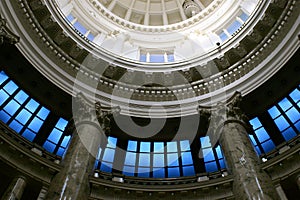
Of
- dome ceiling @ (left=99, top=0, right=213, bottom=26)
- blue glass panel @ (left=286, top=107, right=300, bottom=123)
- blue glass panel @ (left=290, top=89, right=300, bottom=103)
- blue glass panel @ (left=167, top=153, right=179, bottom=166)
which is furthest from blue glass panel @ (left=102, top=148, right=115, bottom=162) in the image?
dome ceiling @ (left=99, top=0, right=213, bottom=26)

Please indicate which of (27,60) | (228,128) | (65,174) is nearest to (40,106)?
(27,60)

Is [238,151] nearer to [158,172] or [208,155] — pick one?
[208,155]

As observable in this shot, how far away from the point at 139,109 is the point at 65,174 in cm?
692

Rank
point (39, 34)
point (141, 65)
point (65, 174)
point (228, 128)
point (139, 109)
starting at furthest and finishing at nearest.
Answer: point (141, 65) < point (139, 109) < point (39, 34) < point (228, 128) < point (65, 174)

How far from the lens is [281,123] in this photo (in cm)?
1489

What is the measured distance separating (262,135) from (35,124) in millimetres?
10899

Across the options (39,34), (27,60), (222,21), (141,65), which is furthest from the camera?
(222,21)

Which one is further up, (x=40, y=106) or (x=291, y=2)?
(x=291, y=2)

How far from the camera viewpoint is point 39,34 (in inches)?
629

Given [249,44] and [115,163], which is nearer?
[115,163]

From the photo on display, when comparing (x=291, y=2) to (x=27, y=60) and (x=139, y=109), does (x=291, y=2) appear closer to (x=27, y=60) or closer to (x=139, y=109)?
(x=139, y=109)

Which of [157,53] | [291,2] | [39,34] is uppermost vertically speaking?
[157,53]

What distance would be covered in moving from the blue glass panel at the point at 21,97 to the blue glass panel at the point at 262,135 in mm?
11506

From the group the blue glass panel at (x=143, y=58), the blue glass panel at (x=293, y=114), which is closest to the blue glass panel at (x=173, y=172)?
the blue glass panel at (x=293, y=114)
